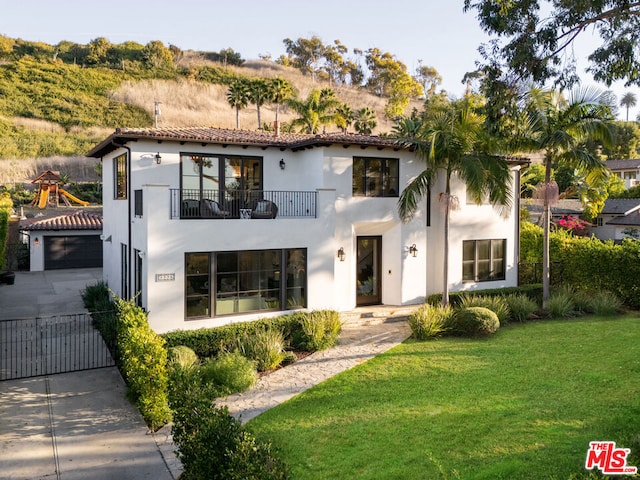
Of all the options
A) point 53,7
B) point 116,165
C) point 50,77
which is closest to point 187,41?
point 50,77

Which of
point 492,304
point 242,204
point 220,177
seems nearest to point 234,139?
point 220,177

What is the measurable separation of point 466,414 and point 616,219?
36489mm

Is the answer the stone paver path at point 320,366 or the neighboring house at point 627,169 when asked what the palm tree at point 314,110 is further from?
the neighboring house at point 627,169

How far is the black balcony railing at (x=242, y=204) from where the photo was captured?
48.3 feet

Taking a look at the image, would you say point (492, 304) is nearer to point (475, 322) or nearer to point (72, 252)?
point (475, 322)

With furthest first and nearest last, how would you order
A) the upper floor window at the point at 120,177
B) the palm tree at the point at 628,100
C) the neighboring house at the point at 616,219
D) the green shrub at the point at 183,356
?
1. the palm tree at the point at 628,100
2. the neighboring house at the point at 616,219
3. the upper floor window at the point at 120,177
4. the green shrub at the point at 183,356

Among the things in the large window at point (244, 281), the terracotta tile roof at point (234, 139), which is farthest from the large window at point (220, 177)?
the large window at point (244, 281)

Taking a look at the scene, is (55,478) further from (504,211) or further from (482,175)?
(504,211)

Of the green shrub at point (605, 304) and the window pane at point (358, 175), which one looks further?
the green shrub at point (605, 304)

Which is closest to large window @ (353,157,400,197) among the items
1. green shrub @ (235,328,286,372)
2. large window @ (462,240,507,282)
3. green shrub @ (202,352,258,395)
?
large window @ (462,240,507,282)

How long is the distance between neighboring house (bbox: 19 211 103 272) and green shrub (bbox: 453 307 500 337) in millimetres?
23922

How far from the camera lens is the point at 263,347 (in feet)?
40.3

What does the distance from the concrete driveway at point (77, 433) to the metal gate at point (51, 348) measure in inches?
22.0

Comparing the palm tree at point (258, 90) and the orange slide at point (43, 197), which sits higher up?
the palm tree at point (258, 90)
